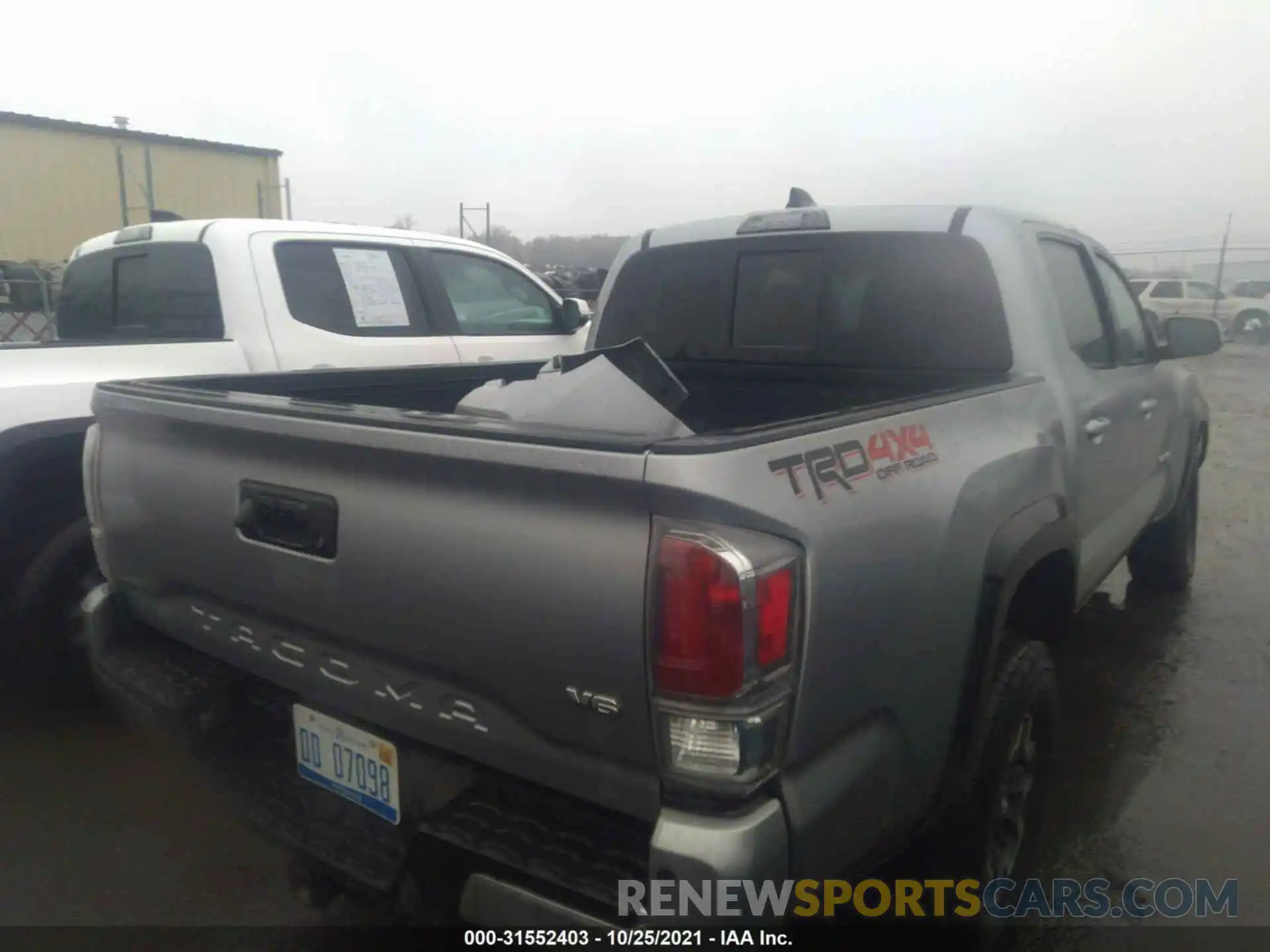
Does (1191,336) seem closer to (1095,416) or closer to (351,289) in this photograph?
(1095,416)

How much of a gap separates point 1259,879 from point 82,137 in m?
26.8

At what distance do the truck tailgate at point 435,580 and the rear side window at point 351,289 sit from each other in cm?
227

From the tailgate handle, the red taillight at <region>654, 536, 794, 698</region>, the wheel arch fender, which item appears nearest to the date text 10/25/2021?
the red taillight at <region>654, 536, 794, 698</region>

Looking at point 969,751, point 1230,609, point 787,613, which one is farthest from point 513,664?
point 1230,609

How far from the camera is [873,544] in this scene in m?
1.70

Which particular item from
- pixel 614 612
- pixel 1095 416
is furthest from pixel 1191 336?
pixel 614 612

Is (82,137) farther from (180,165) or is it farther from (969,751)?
(969,751)

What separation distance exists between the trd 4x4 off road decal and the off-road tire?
11.1 feet

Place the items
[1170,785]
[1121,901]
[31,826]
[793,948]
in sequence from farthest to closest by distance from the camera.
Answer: [1170,785] < [31,826] < [1121,901] < [793,948]

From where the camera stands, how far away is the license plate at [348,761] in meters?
1.91

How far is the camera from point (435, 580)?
1.72m

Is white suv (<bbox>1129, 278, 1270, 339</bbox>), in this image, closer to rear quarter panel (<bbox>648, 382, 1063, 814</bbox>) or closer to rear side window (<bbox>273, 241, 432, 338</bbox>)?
rear side window (<bbox>273, 241, 432, 338</bbox>)

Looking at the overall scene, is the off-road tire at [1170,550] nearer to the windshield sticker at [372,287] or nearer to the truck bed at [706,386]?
the truck bed at [706,386]

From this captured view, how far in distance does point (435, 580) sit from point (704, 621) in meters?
0.54
